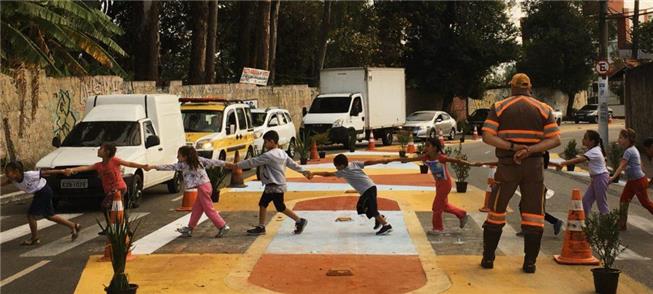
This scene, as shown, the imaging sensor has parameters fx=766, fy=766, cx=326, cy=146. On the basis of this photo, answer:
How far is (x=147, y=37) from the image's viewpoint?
28.2 meters

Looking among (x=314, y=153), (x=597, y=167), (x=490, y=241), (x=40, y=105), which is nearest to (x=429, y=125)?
(x=314, y=153)

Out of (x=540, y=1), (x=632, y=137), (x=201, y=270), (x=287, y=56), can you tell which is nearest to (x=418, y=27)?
(x=287, y=56)

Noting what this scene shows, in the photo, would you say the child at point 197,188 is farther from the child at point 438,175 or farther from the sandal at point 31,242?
the child at point 438,175

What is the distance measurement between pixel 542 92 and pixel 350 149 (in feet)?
131

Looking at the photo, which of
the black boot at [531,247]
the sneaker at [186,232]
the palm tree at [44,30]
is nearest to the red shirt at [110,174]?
the sneaker at [186,232]

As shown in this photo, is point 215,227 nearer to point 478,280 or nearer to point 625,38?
point 478,280

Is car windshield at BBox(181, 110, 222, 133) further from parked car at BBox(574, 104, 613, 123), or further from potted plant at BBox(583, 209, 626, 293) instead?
parked car at BBox(574, 104, 613, 123)

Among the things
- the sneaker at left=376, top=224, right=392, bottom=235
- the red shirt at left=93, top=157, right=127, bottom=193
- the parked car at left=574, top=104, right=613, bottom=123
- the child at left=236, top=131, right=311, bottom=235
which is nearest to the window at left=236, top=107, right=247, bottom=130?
the red shirt at left=93, top=157, right=127, bottom=193

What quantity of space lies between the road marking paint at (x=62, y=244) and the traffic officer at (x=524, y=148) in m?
5.37

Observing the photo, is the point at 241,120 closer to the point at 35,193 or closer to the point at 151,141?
the point at 151,141

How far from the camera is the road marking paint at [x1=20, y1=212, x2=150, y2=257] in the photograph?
9.43 m

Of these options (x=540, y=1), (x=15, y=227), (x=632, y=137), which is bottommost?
(x=15, y=227)

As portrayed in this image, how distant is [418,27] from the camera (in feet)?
166

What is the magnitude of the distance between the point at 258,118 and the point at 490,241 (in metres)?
16.8
